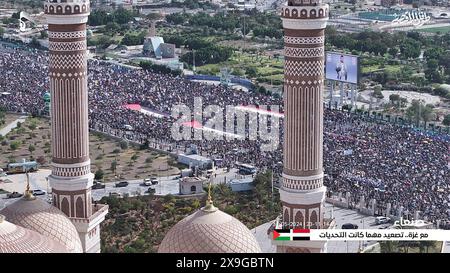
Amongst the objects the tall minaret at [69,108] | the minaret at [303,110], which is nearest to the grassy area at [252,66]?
the tall minaret at [69,108]

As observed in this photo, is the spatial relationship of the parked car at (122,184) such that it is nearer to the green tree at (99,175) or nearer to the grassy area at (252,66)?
the green tree at (99,175)

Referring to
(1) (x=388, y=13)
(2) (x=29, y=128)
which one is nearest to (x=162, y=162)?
(2) (x=29, y=128)

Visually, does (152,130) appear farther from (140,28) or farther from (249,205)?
(140,28)

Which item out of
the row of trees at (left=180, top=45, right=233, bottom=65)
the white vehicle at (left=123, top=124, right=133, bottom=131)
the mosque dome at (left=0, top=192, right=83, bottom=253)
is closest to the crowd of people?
the white vehicle at (left=123, top=124, right=133, bottom=131)

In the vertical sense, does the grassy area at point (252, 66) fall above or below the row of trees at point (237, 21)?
below

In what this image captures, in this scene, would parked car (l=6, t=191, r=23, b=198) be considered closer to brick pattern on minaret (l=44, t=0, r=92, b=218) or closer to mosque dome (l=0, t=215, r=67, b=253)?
brick pattern on minaret (l=44, t=0, r=92, b=218)
